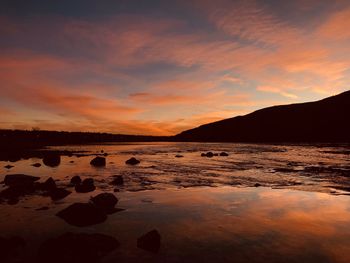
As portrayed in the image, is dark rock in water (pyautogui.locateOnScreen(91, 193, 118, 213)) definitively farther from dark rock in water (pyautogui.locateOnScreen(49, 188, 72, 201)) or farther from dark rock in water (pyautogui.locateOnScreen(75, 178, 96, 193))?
dark rock in water (pyautogui.locateOnScreen(75, 178, 96, 193))

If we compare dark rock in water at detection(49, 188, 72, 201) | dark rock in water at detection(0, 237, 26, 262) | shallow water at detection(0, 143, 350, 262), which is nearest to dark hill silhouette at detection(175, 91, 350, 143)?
shallow water at detection(0, 143, 350, 262)

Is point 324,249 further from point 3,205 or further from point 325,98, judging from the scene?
point 325,98

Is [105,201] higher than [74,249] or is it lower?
higher

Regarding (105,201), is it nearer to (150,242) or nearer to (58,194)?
(58,194)

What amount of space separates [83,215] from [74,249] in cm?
385

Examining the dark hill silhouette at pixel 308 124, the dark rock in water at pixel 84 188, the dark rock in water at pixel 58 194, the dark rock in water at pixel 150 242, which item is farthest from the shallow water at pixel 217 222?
the dark hill silhouette at pixel 308 124

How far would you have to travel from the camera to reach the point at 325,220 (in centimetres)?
1341

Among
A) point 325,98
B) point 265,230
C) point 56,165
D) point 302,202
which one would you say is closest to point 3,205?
point 265,230

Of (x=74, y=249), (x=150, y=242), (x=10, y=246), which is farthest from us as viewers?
(x=150, y=242)

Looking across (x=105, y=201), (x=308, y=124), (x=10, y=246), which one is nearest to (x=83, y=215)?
(x=105, y=201)

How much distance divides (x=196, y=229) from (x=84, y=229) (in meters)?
4.47

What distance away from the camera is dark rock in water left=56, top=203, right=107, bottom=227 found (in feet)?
42.0

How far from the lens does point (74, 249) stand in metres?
9.24

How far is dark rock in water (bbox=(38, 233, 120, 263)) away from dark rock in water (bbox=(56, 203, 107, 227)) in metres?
2.76
